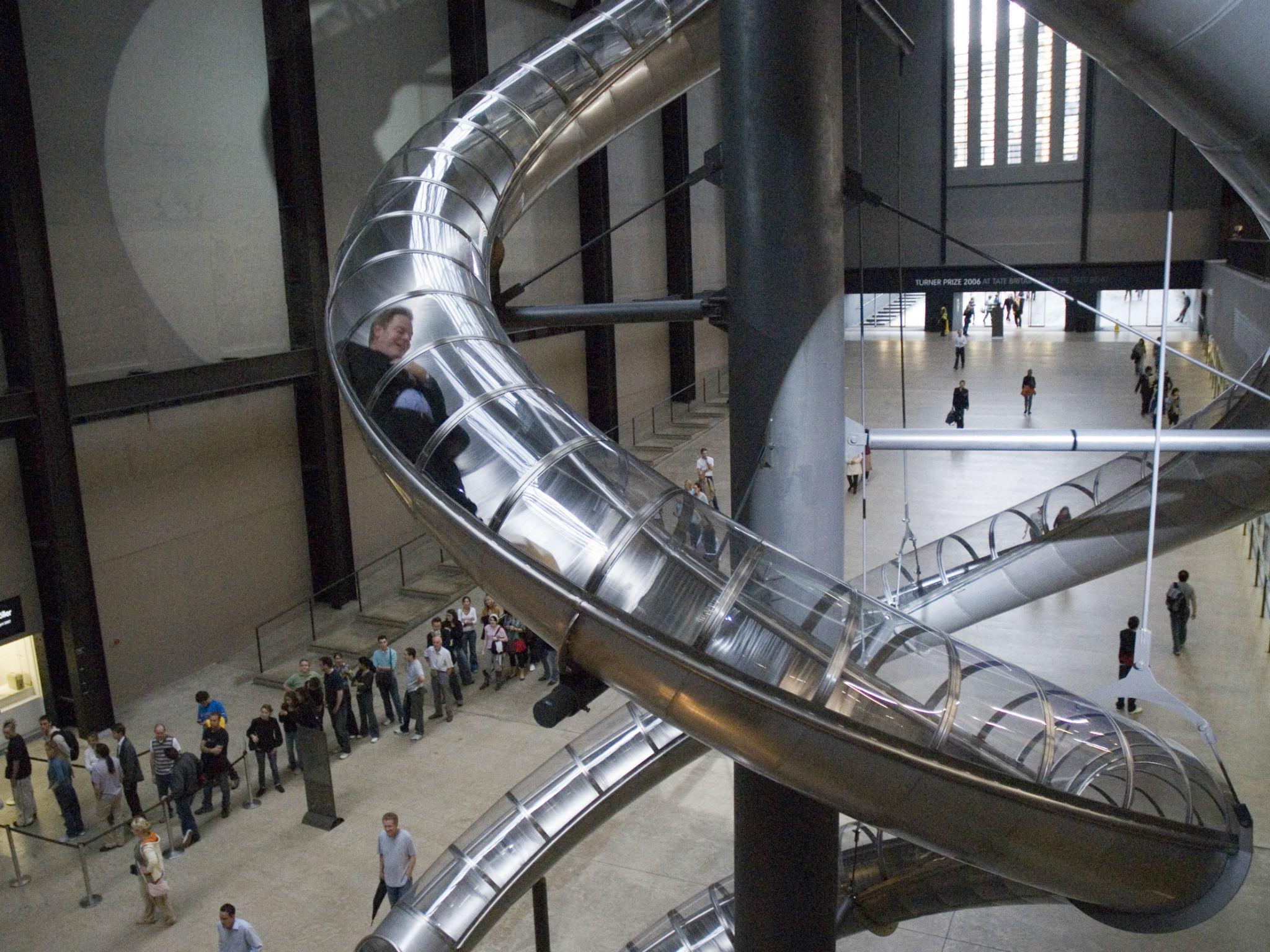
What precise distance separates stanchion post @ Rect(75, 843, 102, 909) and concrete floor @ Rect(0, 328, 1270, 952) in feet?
0.39

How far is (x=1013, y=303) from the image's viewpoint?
46.6 m

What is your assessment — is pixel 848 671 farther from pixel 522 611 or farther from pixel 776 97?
pixel 776 97

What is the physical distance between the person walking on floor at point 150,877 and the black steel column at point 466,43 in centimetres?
1657

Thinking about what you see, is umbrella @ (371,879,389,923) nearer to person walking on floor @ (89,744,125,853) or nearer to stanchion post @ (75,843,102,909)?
stanchion post @ (75,843,102,909)

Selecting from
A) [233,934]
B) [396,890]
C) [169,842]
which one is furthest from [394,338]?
[169,842]

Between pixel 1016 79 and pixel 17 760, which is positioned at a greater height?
pixel 1016 79

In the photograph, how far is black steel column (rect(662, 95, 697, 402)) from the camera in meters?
31.8

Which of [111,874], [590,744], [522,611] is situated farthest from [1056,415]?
[522,611]

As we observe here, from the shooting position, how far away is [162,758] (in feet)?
40.8

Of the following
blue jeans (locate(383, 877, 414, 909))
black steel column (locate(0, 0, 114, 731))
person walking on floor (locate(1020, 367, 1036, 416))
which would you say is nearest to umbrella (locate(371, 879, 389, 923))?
blue jeans (locate(383, 877, 414, 909))

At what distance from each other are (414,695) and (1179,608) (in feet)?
34.2

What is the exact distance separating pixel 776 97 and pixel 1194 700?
11054mm

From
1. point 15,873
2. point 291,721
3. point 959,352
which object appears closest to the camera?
point 15,873

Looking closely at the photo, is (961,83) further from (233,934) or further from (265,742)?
(233,934)
